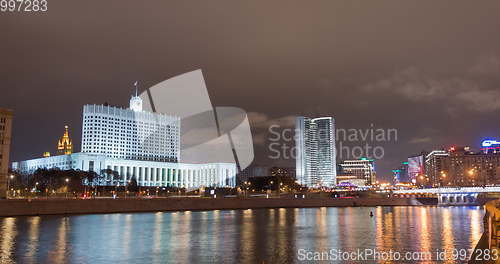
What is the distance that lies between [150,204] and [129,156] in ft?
361

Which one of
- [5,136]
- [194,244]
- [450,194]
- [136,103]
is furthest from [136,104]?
[194,244]

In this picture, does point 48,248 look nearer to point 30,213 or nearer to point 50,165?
point 30,213

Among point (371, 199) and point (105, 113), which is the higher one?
point (105, 113)

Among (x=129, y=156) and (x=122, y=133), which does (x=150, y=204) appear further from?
(x=122, y=133)

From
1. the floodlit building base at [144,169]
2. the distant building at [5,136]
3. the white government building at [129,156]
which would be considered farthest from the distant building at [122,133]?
the distant building at [5,136]

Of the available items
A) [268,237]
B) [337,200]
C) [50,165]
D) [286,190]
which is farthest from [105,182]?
[268,237]

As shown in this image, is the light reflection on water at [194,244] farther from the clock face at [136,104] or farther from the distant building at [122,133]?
the clock face at [136,104]

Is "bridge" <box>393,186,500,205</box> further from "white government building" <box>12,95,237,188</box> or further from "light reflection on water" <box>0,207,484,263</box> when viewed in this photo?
"light reflection on water" <box>0,207,484,263</box>

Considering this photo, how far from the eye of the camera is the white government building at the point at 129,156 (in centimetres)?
16638

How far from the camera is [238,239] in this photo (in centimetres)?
3519

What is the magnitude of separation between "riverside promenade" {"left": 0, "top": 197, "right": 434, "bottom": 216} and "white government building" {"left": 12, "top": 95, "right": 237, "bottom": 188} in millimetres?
79033

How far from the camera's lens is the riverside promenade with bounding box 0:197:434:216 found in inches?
2498

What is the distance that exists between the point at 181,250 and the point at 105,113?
164470 millimetres

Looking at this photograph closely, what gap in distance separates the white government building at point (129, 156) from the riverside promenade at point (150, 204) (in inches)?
3112
